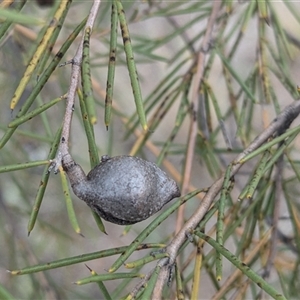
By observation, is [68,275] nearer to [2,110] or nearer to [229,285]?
[2,110]

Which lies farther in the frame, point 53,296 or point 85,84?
point 53,296

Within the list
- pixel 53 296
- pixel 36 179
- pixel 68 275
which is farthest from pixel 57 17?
pixel 68 275

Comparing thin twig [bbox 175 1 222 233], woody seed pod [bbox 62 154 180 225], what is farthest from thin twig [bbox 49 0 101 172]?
thin twig [bbox 175 1 222 233]

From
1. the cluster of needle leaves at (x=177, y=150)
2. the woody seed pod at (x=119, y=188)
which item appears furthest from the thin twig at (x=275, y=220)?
the woody seed pod at (x=119, y=188)

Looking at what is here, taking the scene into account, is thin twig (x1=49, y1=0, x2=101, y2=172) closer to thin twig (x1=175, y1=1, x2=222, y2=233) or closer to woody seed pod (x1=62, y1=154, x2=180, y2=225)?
woody seed pod (x1=62, y1=154, x2=180, y2=225)


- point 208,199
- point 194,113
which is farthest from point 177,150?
point 208,199

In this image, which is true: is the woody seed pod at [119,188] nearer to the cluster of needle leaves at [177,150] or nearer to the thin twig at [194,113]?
the cluster of needle leaves at [177,150]
